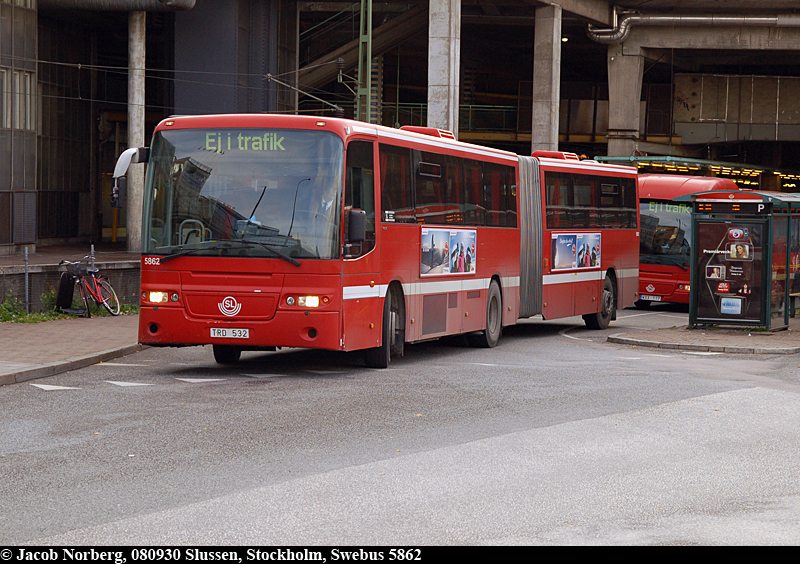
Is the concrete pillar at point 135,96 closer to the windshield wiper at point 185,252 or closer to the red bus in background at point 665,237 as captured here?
the red bus in background at point 665,237

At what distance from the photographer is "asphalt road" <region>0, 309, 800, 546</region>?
6.34 metres

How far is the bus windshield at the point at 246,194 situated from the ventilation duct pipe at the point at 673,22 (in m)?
38.1

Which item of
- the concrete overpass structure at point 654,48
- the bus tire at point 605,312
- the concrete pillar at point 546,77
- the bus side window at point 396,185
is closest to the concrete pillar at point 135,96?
the concrete overpass structure at point 654,48

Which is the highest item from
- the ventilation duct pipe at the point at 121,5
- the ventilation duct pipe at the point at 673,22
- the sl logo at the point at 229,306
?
the ventilation duct pipe at the point at 673,22

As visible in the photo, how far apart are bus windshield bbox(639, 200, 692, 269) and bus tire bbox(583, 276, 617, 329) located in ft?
17.4

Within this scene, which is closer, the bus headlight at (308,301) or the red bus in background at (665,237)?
the bus headlight at (308,301)

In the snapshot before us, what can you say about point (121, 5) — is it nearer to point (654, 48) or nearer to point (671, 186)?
point (671, 186)

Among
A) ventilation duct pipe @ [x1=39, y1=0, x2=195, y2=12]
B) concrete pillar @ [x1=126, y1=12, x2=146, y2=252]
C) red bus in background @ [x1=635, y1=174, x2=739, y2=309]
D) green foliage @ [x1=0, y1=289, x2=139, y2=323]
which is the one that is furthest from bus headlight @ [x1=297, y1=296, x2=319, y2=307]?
concrete pillar @ [x1=126, y1=12, x2=146, y2=252]

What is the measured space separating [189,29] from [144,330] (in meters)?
30.3

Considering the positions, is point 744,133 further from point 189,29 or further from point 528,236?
point 528,236

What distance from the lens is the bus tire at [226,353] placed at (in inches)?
593

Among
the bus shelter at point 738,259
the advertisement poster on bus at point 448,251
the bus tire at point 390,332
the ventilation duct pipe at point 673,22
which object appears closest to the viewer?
the bus tire at point 390,332

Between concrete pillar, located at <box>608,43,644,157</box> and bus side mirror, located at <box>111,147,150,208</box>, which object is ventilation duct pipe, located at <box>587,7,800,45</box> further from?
bus side mirror, located at <box>111,147,150,208</box>

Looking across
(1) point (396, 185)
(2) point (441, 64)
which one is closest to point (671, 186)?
(2) point (441, 64)
